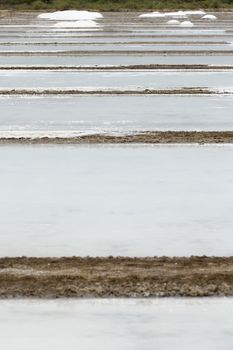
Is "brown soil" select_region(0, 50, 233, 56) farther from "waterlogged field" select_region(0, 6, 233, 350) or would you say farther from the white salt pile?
the white salt pile

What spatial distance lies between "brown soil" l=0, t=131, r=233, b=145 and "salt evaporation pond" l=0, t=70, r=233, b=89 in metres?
5.90

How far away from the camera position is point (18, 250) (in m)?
6.09

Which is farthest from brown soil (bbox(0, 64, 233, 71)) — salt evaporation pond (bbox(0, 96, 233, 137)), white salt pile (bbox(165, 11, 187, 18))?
white salt pile (bbox(165, 11, 187, 18))

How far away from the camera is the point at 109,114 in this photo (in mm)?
13094

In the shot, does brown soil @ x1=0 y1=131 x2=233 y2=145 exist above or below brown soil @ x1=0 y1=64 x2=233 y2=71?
above

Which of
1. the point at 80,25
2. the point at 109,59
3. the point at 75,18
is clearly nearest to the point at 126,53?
the point at 109,59

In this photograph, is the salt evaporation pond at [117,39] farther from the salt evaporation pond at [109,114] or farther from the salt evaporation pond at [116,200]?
the salt evaporation pond at [116,200]

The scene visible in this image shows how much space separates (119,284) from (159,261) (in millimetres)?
480

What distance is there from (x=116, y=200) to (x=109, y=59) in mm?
16736

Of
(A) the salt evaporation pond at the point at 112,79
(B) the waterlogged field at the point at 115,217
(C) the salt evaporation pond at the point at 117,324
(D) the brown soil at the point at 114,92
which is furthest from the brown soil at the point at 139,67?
(C) the salt evaporation pond at the point at 117,324

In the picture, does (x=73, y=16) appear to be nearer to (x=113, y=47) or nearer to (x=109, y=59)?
(x=113, y=47)

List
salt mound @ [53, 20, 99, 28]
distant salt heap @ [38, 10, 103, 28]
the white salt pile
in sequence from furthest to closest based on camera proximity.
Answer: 1. the white salt pile
2. distant salt heap @ [38, 10, 103, 28]
3. salt mound @ [53, 20, 99, 28]

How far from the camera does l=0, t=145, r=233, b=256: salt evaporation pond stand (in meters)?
6.25

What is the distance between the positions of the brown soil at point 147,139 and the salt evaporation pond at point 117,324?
557 centimetres
